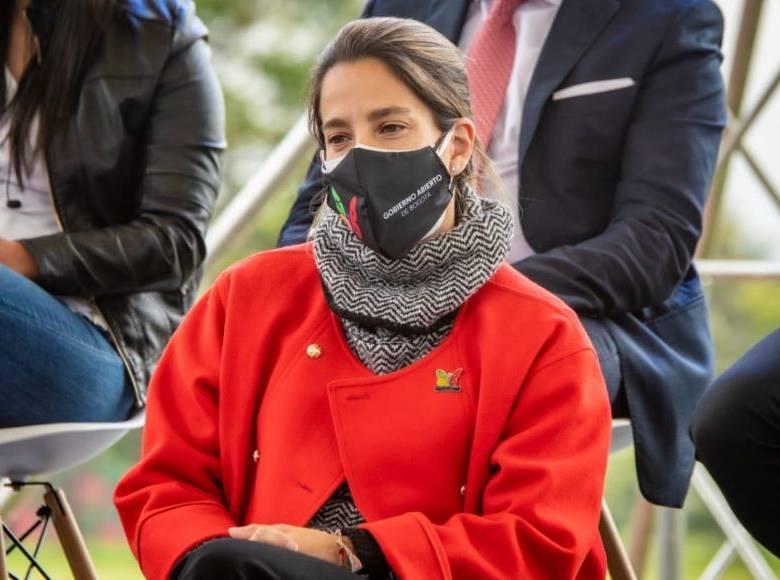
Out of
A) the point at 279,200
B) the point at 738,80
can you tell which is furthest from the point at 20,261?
the point at 279,200

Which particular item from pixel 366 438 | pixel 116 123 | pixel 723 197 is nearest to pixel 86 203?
pixel 116 123

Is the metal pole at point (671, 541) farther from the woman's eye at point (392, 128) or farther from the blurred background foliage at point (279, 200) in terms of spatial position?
the blurred background foliage at point (279, 200)

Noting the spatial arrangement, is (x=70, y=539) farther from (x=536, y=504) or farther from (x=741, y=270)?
(x=741, y=270)

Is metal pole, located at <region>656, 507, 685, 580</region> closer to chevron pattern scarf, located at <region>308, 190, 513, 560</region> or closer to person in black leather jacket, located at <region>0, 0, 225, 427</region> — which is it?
person in black leather jacket, located at <region>0, 0, 225, 427</region>

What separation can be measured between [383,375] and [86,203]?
0.82 m

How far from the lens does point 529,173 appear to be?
239 centimetres

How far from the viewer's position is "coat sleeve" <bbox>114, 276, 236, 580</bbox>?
5.75 feet

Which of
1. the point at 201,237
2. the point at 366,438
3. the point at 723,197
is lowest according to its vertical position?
the point at 723,197

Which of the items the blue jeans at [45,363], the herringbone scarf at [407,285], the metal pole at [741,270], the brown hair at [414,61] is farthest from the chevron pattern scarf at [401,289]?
the metal pole at [741,270]

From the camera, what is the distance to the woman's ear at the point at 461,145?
6.33 feet

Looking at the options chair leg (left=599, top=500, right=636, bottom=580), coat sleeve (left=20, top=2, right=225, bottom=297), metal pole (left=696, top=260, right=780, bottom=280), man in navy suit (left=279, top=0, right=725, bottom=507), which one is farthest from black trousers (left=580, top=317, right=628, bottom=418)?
metal pole (left=696, top=260, right=780, bottom=280)

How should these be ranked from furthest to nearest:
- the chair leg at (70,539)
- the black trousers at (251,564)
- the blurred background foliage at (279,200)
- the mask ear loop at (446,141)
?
the blurred background foliage at (279,200) < the chair leg at (70,539) < the mask ear loop at (446,141) < the black trousers at (251,564)

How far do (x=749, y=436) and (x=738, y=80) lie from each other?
1.64 m

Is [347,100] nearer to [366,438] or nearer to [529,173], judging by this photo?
[366,438]
